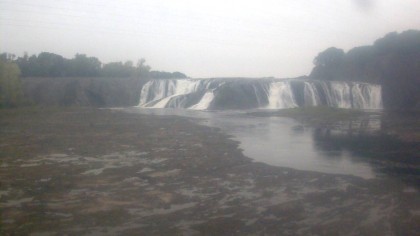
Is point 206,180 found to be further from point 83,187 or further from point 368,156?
point 368,156

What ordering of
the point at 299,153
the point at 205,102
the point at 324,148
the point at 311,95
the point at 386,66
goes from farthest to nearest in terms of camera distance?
the point at 386,66
the point at 205,102
the point at 311,95
the point at 324,148
the point at 299,153

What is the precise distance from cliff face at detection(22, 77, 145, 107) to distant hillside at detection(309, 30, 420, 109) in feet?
93.5

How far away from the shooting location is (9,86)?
1521 inches

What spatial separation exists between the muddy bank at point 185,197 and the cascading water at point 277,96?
112 ft

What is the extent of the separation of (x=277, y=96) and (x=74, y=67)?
105ft

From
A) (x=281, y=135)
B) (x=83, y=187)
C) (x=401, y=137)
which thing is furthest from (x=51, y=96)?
(x=83, y=187)

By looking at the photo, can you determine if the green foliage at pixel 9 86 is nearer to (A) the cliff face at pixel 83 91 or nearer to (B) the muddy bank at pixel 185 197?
(A) the cliff face at pixel 83 91

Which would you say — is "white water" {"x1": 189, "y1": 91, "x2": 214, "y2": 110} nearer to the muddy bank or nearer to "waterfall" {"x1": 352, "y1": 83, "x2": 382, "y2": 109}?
"waterfall" {"x1": 352, "y1": 83, "x2": 382, "y2": 109}

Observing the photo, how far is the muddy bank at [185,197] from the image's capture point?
7031mm

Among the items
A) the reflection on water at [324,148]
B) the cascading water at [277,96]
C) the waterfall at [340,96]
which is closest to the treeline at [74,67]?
the cascading water at [277,96]

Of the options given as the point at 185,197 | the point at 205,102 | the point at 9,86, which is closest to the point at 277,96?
the point at 205,102

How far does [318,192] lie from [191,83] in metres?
45.6

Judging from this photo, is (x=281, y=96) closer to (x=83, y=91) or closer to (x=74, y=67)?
(x=83, y=91)

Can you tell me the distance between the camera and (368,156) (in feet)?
48.3
